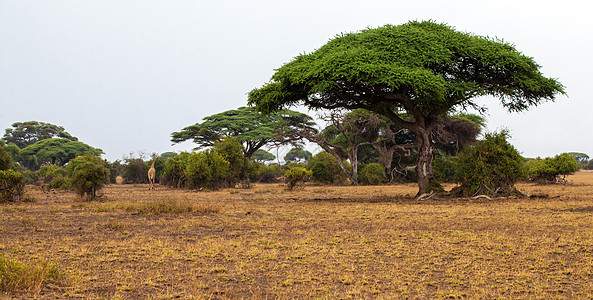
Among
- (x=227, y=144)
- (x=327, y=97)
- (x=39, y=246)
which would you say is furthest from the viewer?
(x=227, y=144)

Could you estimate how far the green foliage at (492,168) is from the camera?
17.0 meters

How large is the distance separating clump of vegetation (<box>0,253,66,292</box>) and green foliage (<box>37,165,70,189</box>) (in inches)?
790

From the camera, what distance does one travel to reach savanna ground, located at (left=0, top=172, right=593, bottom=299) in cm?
512

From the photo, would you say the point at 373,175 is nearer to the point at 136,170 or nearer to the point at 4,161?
the point at 136,170

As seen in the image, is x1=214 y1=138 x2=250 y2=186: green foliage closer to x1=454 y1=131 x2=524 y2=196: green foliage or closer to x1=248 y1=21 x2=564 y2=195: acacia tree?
x1=248 y1=21 x2=564 y2=195: acacia tree

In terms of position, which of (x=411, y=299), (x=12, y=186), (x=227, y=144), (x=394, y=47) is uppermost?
(x=394, y=47)

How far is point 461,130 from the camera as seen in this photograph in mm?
37062

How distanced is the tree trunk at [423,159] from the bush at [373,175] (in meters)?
16.9

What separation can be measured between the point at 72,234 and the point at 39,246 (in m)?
1.42

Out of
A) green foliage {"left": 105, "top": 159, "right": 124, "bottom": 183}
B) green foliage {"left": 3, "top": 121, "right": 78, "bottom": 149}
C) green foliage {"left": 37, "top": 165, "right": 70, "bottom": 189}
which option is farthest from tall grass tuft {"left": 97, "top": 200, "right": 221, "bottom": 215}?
green foliage {"left": 3, "top": 121, "right": 78, "bottom": 149}

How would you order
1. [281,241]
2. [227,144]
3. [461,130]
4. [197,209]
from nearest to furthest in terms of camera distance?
[281,241], [197,209], [227,144], [461,130]

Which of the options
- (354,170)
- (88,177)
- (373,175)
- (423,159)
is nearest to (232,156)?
(354,170)

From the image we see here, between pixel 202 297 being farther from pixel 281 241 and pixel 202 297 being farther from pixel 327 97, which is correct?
pixel 327 97

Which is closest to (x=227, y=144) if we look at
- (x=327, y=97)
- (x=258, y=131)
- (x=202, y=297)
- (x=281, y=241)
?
(x=258, y=131)
